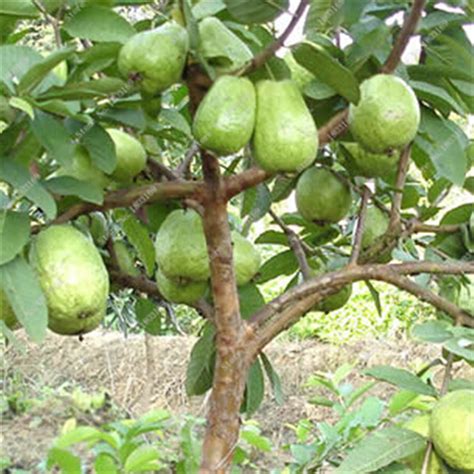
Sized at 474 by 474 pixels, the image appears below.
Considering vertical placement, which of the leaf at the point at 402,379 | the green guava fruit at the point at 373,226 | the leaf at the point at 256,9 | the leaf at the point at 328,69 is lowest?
the green guava fruit at the point at 373,226

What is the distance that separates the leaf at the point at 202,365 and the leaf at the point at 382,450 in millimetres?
366

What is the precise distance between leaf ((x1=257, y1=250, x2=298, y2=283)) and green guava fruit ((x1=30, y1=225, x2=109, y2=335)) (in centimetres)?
44

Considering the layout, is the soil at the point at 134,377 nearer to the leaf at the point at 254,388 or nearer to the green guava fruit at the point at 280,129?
the leaf at the point at 254,388

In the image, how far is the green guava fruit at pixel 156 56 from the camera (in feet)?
2.26

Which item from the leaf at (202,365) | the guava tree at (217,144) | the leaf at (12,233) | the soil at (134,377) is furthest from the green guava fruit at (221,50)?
the soil at (134,377)

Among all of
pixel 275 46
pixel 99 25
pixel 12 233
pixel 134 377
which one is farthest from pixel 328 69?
pixel 134 377

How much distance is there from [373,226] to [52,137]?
0.52m

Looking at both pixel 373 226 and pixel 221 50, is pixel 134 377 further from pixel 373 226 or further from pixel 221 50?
pixel 221 50

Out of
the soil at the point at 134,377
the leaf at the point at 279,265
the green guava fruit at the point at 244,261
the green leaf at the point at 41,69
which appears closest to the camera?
the green leaf at the point at 41,69

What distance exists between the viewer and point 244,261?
1.00 metres

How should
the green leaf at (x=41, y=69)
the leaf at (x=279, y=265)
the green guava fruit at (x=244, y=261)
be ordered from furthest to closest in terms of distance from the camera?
the leaf at (x=279, y=265) < the green guava fruit at (x=244, y=261) < the green leaf at (x=41, y=69)

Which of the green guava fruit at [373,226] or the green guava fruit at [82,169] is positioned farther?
the green guava fruit at [373,226]

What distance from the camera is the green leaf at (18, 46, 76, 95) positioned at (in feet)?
2.07

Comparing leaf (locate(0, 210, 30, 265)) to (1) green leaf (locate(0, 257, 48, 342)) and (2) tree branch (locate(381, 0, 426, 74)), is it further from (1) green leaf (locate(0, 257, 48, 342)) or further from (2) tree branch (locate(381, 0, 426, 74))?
(2) tree branch (locate(381, 0, 426, 74))
